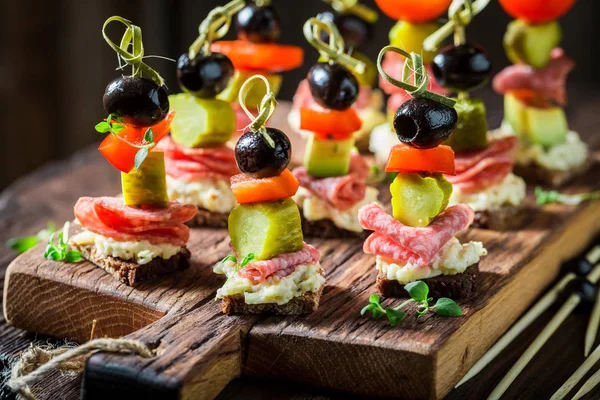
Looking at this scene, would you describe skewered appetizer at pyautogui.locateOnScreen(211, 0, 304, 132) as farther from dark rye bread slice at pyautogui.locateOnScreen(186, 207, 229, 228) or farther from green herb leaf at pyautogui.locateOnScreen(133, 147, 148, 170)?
green herb leaf at pyautogui.locateOnScreen(133, 147, 148, 170)

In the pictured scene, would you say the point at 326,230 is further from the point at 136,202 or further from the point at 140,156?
the point at 140,156

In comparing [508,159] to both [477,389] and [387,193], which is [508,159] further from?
[477,389]

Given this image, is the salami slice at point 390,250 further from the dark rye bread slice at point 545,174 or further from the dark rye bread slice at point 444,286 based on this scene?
the dark rye bread slice at point 545,174

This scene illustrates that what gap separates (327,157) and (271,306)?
1.10 meters

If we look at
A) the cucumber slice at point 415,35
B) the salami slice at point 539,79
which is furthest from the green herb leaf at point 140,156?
the salami slice at point 539,79

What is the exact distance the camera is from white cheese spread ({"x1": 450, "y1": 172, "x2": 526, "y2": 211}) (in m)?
4.76

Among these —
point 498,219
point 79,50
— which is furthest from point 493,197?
point 79,50

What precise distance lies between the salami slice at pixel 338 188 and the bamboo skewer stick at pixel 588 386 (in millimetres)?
1380

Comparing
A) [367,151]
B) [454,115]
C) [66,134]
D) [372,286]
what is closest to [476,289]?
[372,286]

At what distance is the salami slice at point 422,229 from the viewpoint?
387 centimetres

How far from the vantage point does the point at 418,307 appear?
385 centimetres

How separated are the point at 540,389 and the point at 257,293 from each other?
3.66 ft

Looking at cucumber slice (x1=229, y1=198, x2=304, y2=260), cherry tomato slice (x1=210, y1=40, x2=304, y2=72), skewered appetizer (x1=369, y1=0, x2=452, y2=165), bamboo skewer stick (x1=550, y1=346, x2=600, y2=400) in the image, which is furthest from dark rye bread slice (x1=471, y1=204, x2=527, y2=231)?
cherry tomato slice (x1=210, y1=40, x2=304, y2=72)

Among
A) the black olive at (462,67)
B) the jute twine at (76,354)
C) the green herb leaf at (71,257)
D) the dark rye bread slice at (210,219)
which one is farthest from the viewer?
the dark rye bread slice at (210,219)
